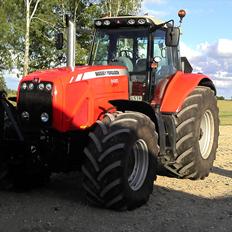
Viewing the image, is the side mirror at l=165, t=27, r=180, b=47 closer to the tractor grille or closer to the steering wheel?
the steering wheel

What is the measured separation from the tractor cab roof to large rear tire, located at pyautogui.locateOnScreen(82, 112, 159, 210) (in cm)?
164

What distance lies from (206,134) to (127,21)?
2468mm

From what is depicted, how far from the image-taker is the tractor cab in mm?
7098

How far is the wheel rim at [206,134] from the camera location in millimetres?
8250

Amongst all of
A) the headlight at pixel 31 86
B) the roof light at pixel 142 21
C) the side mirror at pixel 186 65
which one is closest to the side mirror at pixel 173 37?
the roof light at pixel 142 21

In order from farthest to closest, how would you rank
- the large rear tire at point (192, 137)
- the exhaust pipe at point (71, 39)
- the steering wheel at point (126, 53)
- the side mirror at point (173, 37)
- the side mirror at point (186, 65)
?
the side mirror at point (186, 65)
the large rear tire at point (192, 137)
the steering wheel at point (126, 53)
the side mirror at point (173, 37)
the exhaust pipe at point (71, 39)

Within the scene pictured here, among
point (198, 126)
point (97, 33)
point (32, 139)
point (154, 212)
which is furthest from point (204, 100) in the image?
point (32, 139)

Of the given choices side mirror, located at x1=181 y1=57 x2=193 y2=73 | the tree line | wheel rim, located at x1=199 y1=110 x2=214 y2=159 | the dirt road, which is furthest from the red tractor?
the tree line

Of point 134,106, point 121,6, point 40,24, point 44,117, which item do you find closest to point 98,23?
point 134,106

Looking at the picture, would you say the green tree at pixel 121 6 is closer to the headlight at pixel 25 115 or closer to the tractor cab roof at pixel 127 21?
the tractor cab roof at pixel 127 21

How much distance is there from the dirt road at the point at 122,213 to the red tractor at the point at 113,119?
222 mm

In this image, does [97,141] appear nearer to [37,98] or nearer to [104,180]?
[104,180]

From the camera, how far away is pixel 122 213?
579 centimetres

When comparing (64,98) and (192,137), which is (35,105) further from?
(192,137)
